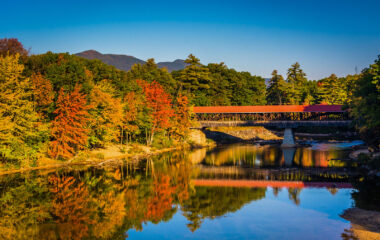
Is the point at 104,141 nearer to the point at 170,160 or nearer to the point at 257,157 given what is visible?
the point at 170,160

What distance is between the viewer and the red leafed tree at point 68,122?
141ft

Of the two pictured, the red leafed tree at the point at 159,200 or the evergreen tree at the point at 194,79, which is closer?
the red leafed tree at the point at 159,200

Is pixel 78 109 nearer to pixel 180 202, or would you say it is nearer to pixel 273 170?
pixel 180 202

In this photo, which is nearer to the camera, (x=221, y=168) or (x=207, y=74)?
(x=221, y=168)

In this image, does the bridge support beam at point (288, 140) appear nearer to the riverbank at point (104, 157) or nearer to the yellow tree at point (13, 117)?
the riverbank at point (104, 157)

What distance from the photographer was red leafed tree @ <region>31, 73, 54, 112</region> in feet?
→ 145

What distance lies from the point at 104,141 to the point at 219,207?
28.7m

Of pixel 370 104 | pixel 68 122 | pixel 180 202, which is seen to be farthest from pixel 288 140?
pixel 180 202

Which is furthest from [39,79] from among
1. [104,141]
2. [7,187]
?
[7,187]

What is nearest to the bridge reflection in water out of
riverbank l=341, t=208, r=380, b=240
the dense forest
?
the dense forest

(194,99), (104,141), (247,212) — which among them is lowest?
(247,212)

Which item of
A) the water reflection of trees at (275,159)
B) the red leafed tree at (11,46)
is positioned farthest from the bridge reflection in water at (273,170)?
the red leafed tree at (11,46)

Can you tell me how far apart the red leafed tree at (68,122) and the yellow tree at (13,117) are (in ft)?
11.3

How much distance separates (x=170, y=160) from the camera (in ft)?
171
